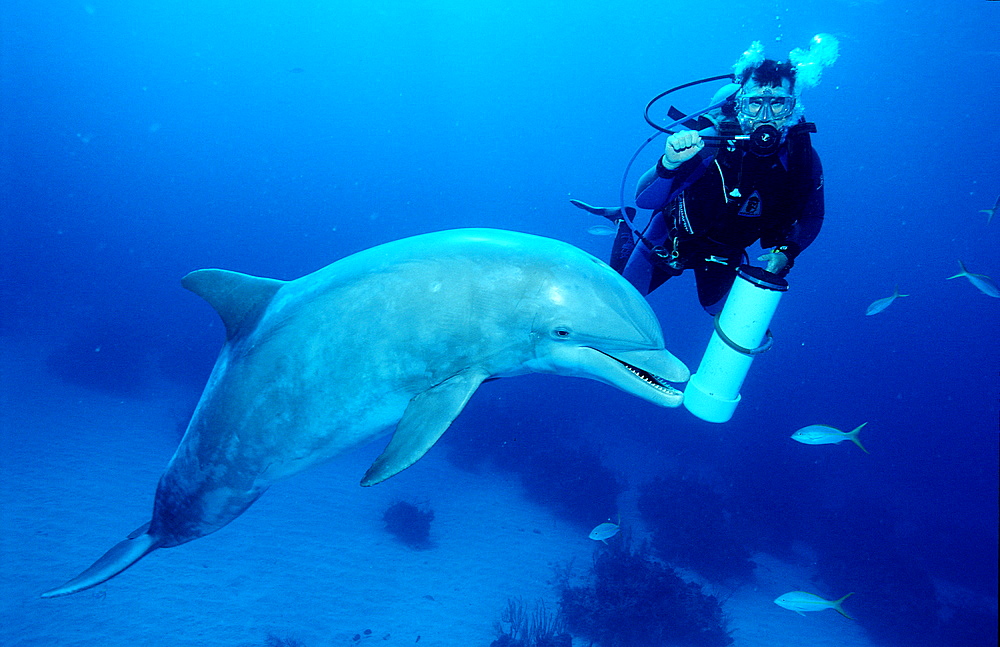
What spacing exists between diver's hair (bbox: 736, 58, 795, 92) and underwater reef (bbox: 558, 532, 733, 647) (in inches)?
A: 329

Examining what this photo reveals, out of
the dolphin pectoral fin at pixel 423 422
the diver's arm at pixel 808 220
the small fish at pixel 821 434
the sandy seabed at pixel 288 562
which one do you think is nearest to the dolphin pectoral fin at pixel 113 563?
the dolphin pectoral fin at pixel 423 422

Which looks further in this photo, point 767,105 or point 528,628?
point 528,628

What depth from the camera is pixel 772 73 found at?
163 inches

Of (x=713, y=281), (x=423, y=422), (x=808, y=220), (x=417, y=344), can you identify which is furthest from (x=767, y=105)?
(x=423, y=422)

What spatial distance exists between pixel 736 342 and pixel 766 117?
7.15 feet

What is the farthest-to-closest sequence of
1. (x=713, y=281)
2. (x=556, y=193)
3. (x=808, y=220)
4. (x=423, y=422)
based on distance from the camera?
1. (x=556, y=193)
2. (x=713, y=281)
3. (x=808, y=220)
4. (x=423, y=422)

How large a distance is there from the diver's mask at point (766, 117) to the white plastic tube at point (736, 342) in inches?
55.5

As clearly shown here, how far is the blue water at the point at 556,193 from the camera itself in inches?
692

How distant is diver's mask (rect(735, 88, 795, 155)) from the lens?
13.4ft

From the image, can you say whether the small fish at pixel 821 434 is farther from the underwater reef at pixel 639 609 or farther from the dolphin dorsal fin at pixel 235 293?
the dolphin dorsal fin at pixel 235 293

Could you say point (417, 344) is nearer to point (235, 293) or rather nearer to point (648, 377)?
point (648, 377)

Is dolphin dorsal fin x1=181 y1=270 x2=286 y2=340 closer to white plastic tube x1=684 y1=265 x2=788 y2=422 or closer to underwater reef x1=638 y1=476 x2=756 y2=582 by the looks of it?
white plastic tube x1=684 y1=265 x2=788 y2=422

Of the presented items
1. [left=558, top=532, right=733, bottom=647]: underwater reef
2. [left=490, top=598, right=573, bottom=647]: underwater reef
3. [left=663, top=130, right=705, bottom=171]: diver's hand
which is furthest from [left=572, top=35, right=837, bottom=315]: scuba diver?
[left=558, top=532, right=733, bottom=647]: underwater reef

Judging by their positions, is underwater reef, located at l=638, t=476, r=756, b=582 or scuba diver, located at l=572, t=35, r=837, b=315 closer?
scuba diver, located at l=572, t=35, r=837, b=315
